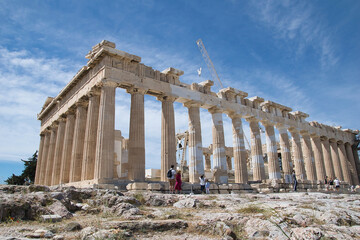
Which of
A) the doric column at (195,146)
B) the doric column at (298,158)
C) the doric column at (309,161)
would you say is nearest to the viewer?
the doric column at (195,146)

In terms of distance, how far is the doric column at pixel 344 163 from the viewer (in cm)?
3903

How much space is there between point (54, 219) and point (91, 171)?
12.6m

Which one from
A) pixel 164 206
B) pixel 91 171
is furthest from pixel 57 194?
pixel 91 171

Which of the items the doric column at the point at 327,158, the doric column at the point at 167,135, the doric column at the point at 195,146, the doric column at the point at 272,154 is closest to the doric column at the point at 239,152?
the doric column at the point at 272,154

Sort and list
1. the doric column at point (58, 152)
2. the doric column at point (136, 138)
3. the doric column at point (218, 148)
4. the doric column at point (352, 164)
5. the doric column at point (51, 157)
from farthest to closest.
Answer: the doric column at point (352, 164) < the doric column at point (51, 157) < the doric column at point (58, 152) < the doric column at point (218, 148) < the doric column at point (136, 138)

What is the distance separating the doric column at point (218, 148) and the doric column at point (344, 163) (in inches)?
883

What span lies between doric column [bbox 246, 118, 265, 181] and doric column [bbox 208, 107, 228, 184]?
14.8 ft

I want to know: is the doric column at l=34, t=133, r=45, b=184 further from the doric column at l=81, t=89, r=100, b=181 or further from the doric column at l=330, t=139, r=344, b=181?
the doric column at l=330, t=139, r=344, b=181

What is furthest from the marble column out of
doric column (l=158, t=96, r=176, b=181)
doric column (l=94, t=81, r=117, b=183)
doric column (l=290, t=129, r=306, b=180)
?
doric column (l=290, t=129, r=306, b=180)

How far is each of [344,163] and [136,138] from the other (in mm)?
32414

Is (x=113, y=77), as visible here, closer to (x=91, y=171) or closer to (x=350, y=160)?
(x=91, y=171)

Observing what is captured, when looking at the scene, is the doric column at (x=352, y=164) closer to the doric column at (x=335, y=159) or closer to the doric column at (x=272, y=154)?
the doric column at (x=335, y=159)

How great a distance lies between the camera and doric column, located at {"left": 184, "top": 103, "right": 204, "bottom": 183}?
78.4 ft

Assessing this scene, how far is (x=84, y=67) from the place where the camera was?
23125mm
